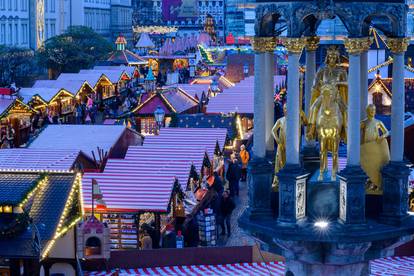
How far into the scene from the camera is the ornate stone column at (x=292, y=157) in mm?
10625

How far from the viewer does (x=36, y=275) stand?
1369cm

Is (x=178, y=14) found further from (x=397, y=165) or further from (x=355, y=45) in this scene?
(x=355, y=45)

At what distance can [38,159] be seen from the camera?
20109mm

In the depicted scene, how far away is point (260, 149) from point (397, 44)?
1.74 metres

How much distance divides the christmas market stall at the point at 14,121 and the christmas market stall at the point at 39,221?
14165 millimetres

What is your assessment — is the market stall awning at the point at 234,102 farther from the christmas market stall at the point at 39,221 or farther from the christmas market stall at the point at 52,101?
the christmas market stall at the point at 39,221

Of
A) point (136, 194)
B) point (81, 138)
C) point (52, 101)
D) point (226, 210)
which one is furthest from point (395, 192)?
point (52, 101)

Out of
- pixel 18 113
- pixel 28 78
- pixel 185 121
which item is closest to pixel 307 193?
pixel 185 121

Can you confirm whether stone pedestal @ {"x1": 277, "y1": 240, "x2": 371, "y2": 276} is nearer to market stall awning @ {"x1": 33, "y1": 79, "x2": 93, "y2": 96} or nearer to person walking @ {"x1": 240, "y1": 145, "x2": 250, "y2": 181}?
person walking @ {"x1": 240, "y1": 145, "x2": 250, "y2": 181}

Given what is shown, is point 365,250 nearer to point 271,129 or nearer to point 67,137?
point 271,129

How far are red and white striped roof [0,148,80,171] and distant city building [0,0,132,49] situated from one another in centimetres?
4500

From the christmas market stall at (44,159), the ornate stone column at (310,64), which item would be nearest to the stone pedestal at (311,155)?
the ornate stone column at (310,64)

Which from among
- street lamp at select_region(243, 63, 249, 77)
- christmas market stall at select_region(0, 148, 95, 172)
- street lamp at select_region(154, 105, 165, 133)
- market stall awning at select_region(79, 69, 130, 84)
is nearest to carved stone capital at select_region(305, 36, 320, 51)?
christmas market stall at select_region(0, 148, 95, 172)

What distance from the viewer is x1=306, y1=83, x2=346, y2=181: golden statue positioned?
11.1 metres
